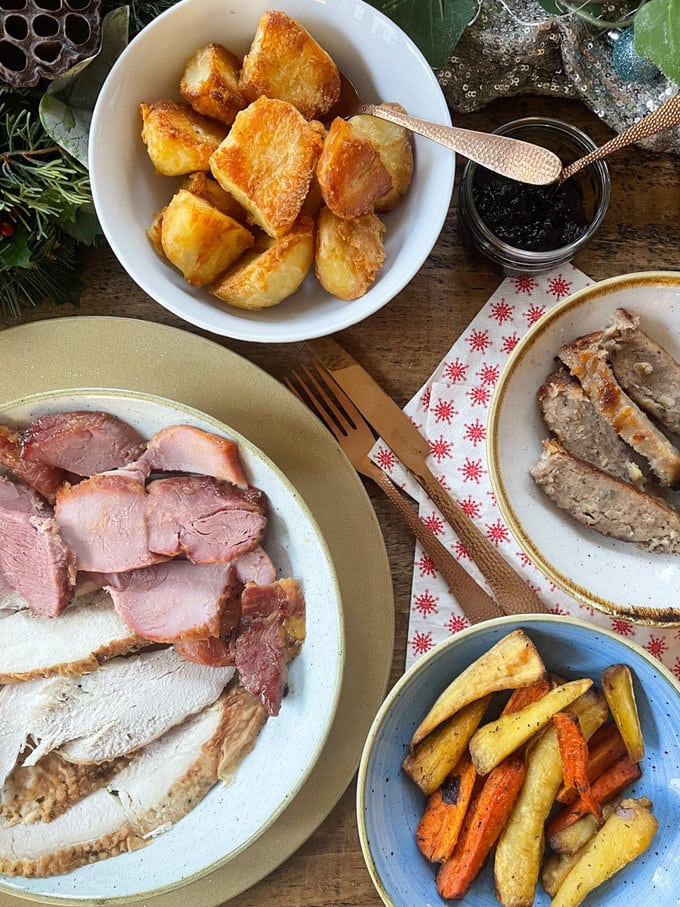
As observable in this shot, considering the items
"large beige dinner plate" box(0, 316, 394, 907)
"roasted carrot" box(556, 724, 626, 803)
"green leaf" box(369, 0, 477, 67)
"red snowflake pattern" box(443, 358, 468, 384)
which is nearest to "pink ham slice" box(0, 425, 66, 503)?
"large beige dinner plate" box(0, 316, 394, 907)

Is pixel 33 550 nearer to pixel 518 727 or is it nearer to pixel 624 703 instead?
pixel 518 727

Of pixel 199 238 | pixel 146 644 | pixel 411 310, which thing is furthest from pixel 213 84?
pixel 146 644

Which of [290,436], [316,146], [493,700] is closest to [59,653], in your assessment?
[290,436]

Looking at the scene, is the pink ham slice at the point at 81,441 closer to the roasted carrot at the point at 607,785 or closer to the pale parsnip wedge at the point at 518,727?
the pale parsnip wedge at the point at 518,727

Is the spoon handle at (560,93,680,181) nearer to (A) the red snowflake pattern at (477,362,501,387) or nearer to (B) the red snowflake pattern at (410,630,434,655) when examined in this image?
(A) the red snowflake pattern at (477,362,501,387)

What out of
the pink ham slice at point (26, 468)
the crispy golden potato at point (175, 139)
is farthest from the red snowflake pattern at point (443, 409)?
the pink ham slice at point (26, 468)

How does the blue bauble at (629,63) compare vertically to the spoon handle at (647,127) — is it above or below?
above

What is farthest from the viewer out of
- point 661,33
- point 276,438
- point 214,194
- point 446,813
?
Result: point 276,438

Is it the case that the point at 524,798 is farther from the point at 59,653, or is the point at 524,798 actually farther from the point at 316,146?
the point at 316,146
